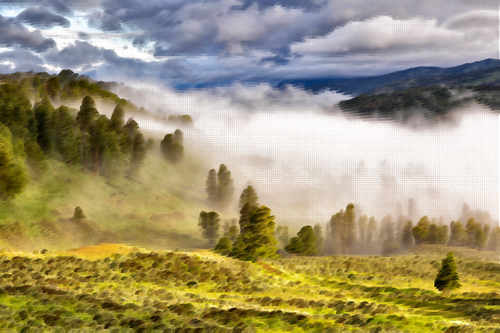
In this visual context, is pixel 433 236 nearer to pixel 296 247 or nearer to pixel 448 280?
pixel 296 247

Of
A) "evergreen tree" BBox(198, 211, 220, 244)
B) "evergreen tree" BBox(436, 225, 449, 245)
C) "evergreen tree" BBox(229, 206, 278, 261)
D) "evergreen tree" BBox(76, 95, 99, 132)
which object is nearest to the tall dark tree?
"evergreen tree" BBox(198, 211, 220, 244)

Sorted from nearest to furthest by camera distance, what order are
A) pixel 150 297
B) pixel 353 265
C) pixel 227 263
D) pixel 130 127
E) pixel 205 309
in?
pixel 205 309, pixel 150 297, pixel 227 263, pixel 353 265, pixel 130 127

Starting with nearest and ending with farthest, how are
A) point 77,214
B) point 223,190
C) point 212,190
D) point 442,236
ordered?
1. point 77,214
2. point 223,190
3. point 212,190
4. point 442,236

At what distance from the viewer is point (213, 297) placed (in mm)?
40594

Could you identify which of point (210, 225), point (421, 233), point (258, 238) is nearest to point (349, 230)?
point (421, 233)

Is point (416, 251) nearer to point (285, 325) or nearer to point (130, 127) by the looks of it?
point (130, 127)

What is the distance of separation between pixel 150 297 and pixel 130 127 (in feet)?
515

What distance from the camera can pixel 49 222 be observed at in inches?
4678

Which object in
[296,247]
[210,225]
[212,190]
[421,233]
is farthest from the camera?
[421,233]

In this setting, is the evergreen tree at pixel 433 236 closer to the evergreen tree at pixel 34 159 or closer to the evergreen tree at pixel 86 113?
the evergreen tree at pixel 86 113

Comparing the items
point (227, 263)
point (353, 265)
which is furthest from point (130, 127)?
point (227, 263)

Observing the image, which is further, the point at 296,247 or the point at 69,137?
the point at 69,137

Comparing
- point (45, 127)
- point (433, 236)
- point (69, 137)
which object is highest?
point (45, 127)

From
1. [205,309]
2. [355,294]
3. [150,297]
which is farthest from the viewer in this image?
[355,294]
